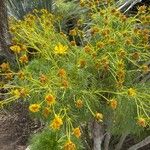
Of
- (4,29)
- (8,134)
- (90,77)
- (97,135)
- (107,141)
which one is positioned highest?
(4,29)

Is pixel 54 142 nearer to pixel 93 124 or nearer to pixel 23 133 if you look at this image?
pixel 93 124

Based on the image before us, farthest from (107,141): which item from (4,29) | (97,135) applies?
(4,29)

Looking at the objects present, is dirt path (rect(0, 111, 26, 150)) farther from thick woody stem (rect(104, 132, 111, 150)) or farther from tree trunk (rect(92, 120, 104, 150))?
tree trunk (rect(92, 120, 104, 150))

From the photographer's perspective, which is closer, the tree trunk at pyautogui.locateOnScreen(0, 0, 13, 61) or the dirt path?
the tree trunk at pyautogui.locateOnScreen(0, 0, 13, 61)

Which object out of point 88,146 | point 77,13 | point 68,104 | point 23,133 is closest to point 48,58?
point 68,104

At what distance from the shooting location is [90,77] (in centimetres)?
305

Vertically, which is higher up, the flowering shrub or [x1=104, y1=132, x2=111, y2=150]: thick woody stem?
the flowering shrub

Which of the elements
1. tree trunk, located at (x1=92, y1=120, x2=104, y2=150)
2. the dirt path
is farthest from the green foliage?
the dirt path

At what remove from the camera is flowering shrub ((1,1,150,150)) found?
2766 millimetres

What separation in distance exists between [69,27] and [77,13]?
0.20 m

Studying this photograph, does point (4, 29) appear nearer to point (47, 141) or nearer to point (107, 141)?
point (47, 141)

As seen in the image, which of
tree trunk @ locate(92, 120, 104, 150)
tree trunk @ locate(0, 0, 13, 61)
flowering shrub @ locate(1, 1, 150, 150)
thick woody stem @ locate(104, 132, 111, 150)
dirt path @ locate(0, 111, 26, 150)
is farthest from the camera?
dirt path @ locate(0, 111, 26, 150)

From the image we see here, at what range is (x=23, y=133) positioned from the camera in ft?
16.1

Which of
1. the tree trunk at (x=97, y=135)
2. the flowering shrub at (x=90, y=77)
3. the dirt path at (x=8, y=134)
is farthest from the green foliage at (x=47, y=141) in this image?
the dirt path at (x=8, y=134)
